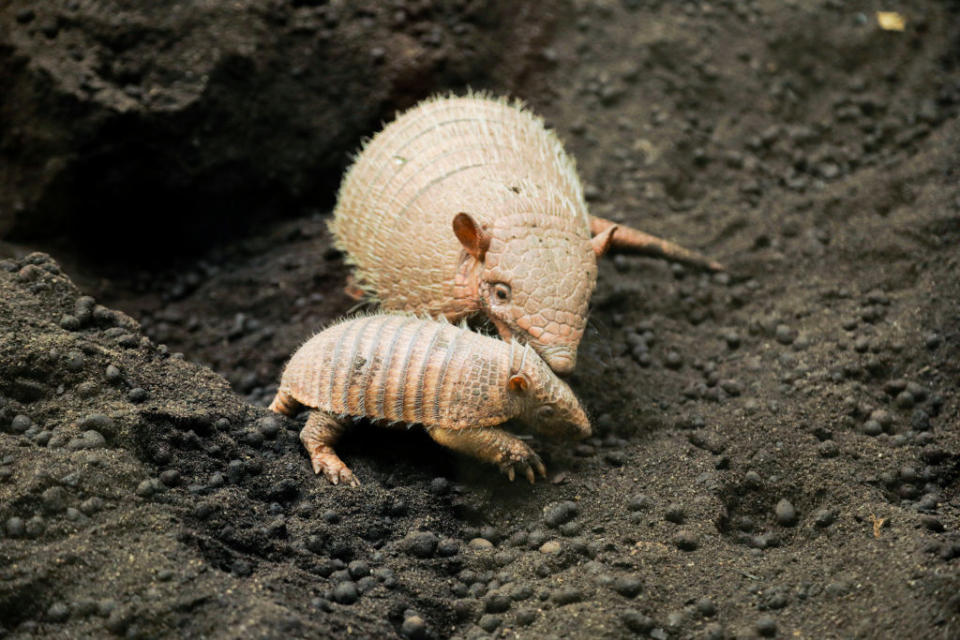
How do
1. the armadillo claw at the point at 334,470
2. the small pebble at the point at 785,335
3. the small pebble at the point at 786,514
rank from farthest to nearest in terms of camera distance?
1. the small pebble at the point at 785,335
2. the armadillo claw at the point at 334,470
3. the small pebble at the point at 786,514

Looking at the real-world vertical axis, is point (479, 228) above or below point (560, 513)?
above

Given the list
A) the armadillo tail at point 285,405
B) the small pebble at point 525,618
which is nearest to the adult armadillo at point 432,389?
the armadillo tail at point 285,405

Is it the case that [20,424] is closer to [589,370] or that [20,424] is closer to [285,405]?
[285,405]

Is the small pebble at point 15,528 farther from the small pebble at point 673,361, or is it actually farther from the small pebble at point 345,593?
the small pebble at point 673,361

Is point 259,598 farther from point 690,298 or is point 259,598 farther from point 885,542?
point 690,298

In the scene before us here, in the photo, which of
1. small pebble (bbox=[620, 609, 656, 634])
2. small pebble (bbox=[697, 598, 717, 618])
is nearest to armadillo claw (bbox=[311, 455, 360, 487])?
small pebble (bbox=[620, 609, 656, 634])

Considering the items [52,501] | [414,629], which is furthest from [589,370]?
[52,501]

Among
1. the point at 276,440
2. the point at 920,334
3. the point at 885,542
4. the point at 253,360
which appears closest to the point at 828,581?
A: the point at 885,542
